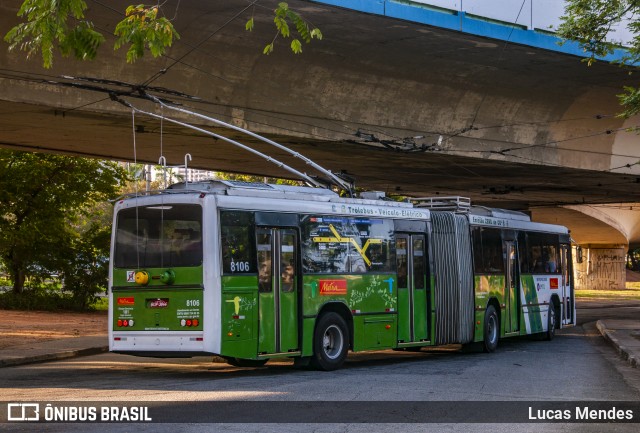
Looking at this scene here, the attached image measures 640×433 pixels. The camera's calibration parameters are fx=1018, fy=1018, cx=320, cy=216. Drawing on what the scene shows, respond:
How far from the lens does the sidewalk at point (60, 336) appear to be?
20328mm

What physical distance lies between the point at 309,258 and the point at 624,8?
6839mm

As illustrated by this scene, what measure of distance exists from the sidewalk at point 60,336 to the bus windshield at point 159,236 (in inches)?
162

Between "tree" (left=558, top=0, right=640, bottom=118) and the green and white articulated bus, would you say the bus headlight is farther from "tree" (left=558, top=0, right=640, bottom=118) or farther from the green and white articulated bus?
"tree" (left=558, top=0, right=640, bottom=118)

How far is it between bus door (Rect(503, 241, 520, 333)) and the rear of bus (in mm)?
10661

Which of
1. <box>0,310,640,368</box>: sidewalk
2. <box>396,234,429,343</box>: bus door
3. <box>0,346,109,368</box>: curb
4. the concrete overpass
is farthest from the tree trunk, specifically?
<box>396,234,429,343</box>: bus door

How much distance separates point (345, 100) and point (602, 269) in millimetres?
59272

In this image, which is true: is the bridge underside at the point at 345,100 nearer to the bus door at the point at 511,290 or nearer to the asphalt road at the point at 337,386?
the asphalt road at the point at 337,386

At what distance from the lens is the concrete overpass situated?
75.2 feet

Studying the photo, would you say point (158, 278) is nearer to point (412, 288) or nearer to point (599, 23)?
point (412, 288)

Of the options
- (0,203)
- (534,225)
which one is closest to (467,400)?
(534,225)

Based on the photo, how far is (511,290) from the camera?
24.5 meters

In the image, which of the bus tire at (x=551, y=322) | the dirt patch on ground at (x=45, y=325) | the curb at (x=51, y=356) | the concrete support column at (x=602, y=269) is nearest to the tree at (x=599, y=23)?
the bus tire at (x=551, y=322)

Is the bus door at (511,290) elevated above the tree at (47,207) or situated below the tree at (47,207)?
below

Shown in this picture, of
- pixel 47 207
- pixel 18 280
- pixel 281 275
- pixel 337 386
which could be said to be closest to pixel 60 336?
pixel 281 275
